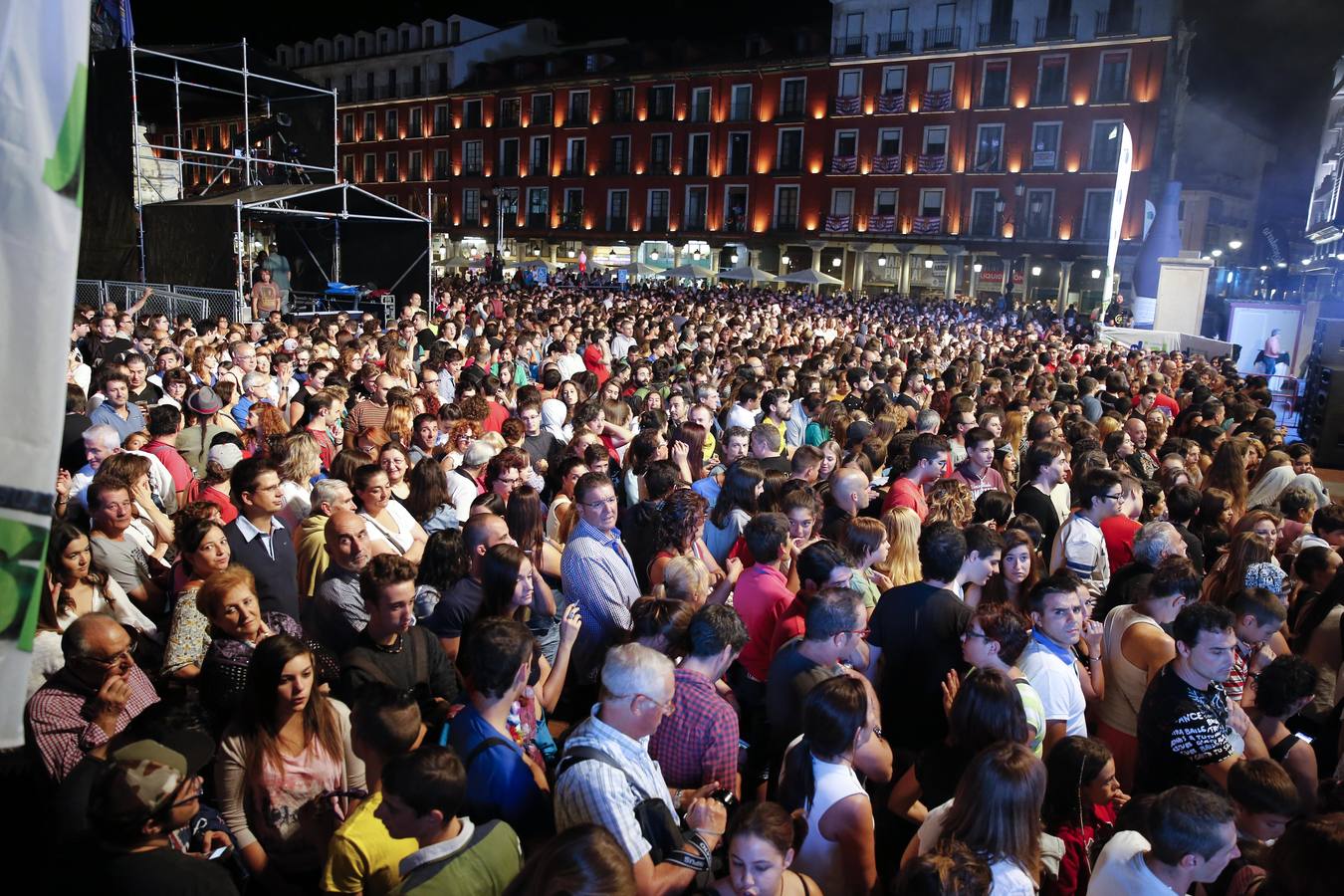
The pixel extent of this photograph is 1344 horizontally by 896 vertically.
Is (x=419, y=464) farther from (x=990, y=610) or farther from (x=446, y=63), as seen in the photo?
(x=446, y=63)

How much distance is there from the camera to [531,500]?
Result: 4543 millimetres

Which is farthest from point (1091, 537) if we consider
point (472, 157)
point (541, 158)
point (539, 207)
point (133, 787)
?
point (472, 157)

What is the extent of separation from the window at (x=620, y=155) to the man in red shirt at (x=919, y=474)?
133ft

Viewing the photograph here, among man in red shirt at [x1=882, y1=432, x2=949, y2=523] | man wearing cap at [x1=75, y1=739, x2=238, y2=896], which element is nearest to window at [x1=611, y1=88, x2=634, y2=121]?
man in red shirt at [x1=882, y1=432, x2=949, y2=523]

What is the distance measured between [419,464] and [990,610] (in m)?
3.09

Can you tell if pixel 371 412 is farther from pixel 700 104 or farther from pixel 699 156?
pixel 700 104

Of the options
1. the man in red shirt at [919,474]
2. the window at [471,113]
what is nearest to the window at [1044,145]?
the window at [471,113]

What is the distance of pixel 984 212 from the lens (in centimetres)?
3650

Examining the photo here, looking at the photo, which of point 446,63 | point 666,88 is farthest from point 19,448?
point 446,63

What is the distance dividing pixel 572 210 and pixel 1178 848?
149 feet

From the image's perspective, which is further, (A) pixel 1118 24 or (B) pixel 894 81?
(B) pixel 894 81

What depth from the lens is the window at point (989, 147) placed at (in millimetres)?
35719

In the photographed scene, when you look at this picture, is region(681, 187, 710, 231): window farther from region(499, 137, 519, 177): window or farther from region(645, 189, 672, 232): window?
region(499, 137, 519, 177): window

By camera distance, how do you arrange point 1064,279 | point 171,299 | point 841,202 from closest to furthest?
point 171,299 < point 1064,279 < point 841,202
